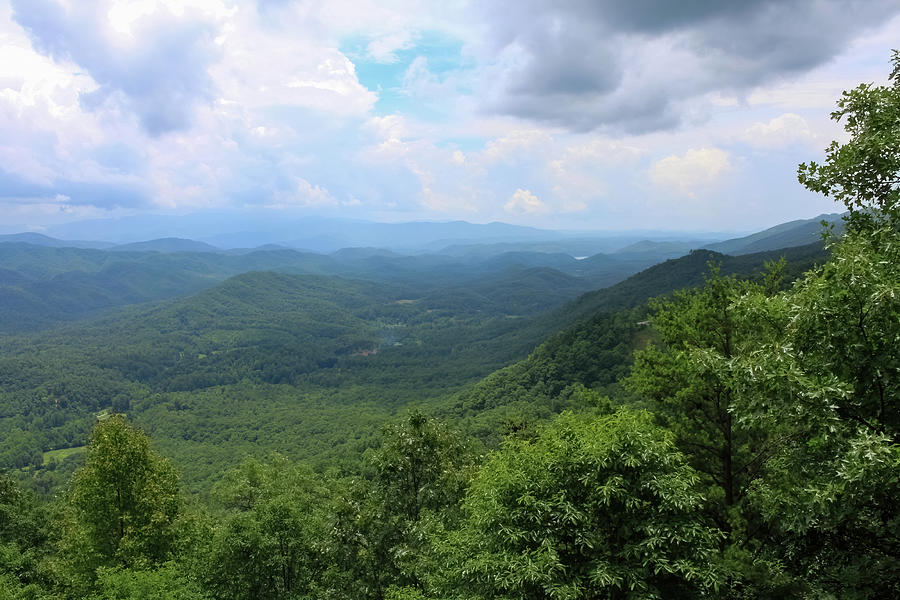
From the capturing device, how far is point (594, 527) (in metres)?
10.5

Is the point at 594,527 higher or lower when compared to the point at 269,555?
higher

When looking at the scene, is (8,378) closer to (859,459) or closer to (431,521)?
(431,521)

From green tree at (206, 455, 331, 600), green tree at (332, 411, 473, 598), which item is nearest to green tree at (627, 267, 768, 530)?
green tree at (332, 411, 473, 598)

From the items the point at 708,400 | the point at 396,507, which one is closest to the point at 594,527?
the point at 708,400

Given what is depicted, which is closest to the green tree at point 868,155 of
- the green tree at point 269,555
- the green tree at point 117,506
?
the green tree at point 269,555

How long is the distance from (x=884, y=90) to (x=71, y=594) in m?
33.4

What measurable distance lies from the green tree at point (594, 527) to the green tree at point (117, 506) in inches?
673

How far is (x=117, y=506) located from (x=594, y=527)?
22502 mm

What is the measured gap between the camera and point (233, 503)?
3794cm

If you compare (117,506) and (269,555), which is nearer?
(269,555)

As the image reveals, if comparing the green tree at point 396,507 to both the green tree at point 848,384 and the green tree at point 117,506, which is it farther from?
the green tree at point 848,384

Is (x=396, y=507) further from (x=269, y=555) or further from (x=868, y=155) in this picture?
(x=868, y=155)

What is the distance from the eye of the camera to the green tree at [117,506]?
20312 millimetres

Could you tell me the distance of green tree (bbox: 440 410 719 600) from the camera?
9422mm
